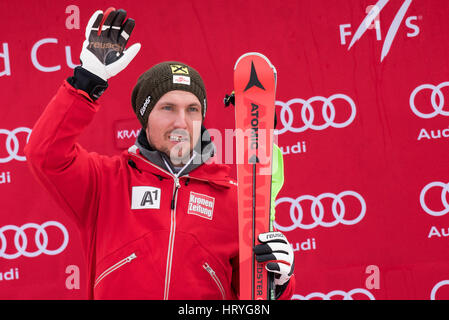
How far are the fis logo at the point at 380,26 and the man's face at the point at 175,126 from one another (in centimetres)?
119

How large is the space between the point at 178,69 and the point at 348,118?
1.14 meters

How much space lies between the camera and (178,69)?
1.68 metres

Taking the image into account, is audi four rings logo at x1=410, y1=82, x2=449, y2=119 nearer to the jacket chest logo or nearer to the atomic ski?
the atomic ski

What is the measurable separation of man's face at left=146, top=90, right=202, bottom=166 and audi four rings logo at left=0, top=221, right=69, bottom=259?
1057 millimetres

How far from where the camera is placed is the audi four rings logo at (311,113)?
8.23 feet

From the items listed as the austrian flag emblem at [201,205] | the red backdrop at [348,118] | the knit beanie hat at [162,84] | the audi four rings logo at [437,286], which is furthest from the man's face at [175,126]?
the audi four rings logo at [437,286]

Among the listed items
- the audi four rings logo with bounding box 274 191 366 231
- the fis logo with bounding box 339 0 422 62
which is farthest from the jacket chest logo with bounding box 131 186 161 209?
the fis logo with bounding box 339 0 422 62

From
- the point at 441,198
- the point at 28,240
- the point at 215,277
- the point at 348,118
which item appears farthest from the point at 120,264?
the point at 441,198

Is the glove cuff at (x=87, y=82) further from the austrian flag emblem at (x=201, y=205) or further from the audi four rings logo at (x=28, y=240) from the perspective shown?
the audi four rings logo at (x=28, y=240)

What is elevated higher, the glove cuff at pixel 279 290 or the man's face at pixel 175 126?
the man's face at pixel 175 126

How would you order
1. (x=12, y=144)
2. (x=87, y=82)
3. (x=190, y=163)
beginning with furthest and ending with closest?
(x=12, y=144)
(x=190, y=163)
(x=87, y=82)

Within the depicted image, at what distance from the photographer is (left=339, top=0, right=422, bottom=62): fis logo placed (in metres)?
2.51

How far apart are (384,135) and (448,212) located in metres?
0.51

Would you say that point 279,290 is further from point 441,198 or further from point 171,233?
point 441,198
